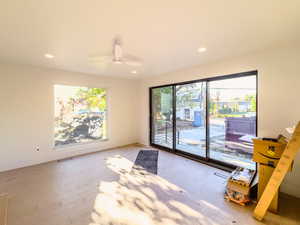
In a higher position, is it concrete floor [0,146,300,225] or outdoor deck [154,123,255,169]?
outdoor deck [154,123,255,169]

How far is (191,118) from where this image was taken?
13.6 ft

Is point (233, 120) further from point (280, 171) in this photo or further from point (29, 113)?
point (29, 113)

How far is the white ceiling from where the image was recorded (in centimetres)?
154

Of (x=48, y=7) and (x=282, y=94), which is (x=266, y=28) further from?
(x=48, y=7)

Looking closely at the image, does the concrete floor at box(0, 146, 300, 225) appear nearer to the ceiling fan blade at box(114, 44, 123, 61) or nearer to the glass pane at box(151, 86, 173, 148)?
the glass pane at box(151, 86, 173, 148)

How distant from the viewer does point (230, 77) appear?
10.7 ft

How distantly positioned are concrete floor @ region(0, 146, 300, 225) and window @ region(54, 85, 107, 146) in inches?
40.6

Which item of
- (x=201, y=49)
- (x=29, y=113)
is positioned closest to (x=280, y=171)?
(x=201, y=49)

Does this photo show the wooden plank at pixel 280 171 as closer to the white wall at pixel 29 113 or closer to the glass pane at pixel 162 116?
the glass pane at pixel 162 116

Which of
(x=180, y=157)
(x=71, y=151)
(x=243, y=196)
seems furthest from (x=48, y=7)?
(x=180, y=157)

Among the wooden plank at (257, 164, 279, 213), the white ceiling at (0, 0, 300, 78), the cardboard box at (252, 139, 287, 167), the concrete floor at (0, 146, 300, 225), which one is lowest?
the concrete floor at (0, 146, 300, 225)

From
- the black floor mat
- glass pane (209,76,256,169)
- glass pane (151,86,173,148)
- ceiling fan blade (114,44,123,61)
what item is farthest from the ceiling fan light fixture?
the black floor mat

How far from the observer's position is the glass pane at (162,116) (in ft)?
15.4

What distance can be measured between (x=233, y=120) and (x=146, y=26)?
270 cm
